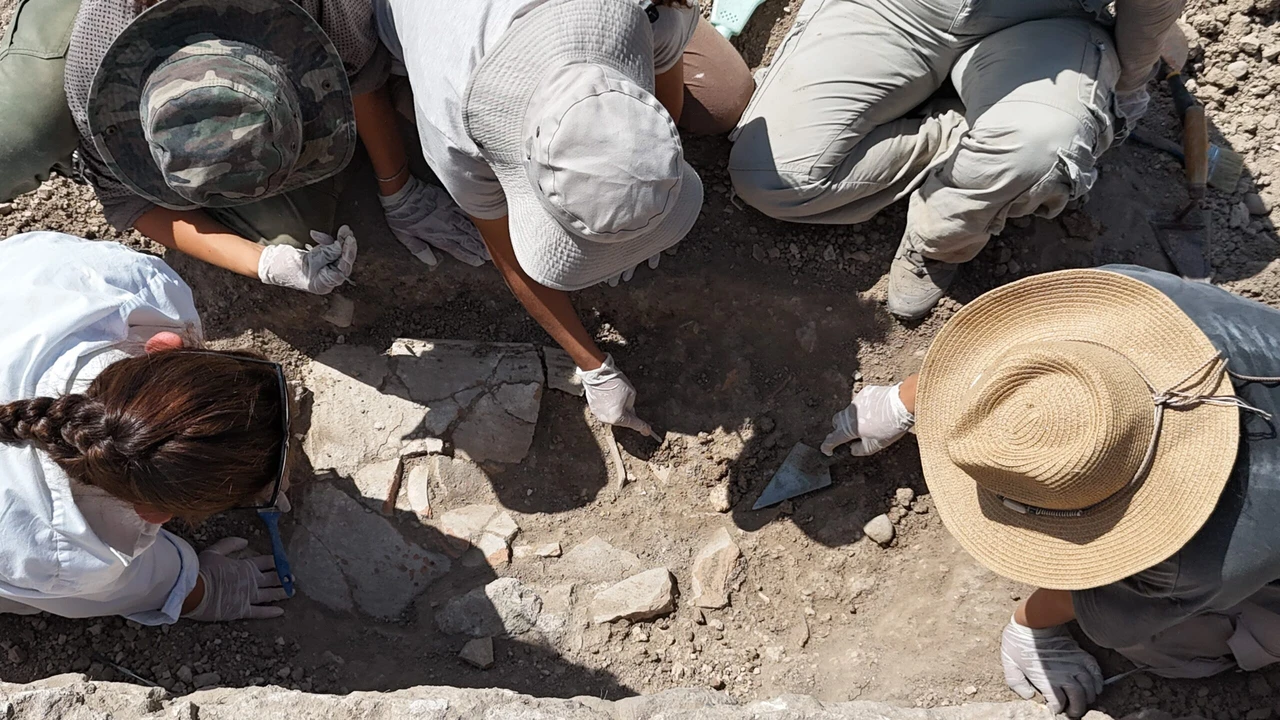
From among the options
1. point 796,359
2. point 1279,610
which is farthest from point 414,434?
point 1279,610

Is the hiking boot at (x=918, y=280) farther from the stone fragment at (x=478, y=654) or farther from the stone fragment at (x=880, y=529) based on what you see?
the stone fragment at (x=478, y=654)

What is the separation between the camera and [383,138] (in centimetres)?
233

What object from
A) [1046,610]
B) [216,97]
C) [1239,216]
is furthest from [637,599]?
[1239,216]

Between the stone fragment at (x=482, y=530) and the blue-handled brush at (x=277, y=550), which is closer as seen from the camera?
the blue-handled brush at (x=277, y=550)

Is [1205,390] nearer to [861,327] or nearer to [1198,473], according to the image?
[1198,473]

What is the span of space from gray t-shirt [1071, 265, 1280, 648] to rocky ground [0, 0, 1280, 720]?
737 mm

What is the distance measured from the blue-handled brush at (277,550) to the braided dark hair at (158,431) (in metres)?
0.97

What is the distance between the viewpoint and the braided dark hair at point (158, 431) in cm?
137

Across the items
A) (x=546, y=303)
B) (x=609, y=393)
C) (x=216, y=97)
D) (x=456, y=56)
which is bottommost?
(x=609, y=393)

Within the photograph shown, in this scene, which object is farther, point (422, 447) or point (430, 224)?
point (422, 447)

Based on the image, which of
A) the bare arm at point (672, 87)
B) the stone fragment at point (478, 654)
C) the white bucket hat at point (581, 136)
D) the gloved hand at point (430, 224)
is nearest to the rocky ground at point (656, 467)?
the stone fragment at point (478, 654)

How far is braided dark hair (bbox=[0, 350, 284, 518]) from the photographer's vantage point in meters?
1.37

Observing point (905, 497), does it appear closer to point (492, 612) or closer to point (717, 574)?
point (717, 574)

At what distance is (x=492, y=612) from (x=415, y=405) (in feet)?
2.52
